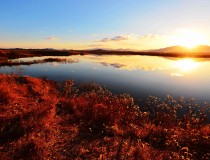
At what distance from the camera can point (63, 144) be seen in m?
8.88

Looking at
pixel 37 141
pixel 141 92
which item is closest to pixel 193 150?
pixel 37 141

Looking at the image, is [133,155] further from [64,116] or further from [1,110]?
[1,110]

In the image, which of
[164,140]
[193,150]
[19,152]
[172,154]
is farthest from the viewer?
[164,140]

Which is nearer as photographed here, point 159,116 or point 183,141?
point 183,141

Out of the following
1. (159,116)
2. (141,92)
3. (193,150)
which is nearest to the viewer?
(193,150)

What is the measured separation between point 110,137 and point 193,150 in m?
3.35

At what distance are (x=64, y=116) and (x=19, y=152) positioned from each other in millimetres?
4276

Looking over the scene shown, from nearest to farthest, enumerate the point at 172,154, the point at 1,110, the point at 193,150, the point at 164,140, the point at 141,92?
the point at 172,154 < the point at 193,150 < the point at 164,140 < the point at 1,110 < the point at 141,92

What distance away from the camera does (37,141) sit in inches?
329

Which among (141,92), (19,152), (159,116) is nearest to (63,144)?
(19,152)

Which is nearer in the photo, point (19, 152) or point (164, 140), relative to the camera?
point (19, 152)

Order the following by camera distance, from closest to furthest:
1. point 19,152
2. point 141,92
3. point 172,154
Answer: point 19,152 < point 172,154 < point 141,92

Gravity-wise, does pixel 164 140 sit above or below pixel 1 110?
below

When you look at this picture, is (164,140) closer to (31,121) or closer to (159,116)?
(159,116)
